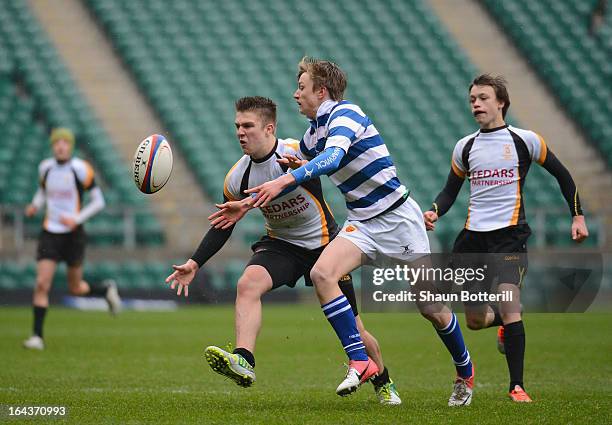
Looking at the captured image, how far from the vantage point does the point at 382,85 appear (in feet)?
65.1

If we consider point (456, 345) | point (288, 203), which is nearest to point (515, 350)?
point (456, 345)

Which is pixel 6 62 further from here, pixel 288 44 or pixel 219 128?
pixel 288 44

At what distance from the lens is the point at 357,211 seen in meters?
5.71

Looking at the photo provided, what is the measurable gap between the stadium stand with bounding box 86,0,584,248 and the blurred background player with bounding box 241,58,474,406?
11.6 m

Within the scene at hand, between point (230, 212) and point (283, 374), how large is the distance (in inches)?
99.3

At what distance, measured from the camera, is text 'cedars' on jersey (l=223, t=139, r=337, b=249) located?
19.4 feet

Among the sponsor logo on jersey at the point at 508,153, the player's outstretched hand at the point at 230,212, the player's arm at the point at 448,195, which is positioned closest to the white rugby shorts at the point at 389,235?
the player's outstretched hand at the point at 230,212

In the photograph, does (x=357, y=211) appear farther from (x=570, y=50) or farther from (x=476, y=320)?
(x=570, y=50)

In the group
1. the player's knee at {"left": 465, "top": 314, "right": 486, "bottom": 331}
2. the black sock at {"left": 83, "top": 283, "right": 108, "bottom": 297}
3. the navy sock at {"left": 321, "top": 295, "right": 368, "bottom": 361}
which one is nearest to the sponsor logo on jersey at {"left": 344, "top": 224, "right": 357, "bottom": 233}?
the navy sock at {"left": 321, "top": 295, "right": 368, "bottom": 361}

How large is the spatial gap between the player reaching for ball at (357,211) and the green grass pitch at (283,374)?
480mm

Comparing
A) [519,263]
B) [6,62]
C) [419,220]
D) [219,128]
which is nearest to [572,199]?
[519,263]

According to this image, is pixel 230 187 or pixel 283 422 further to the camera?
pixel 230 187

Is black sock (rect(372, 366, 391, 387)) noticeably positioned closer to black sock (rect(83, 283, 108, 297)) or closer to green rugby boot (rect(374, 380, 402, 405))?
green rugby boot (rect(374, 380, 402, 405))

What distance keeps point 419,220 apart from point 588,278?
6.23 meters
